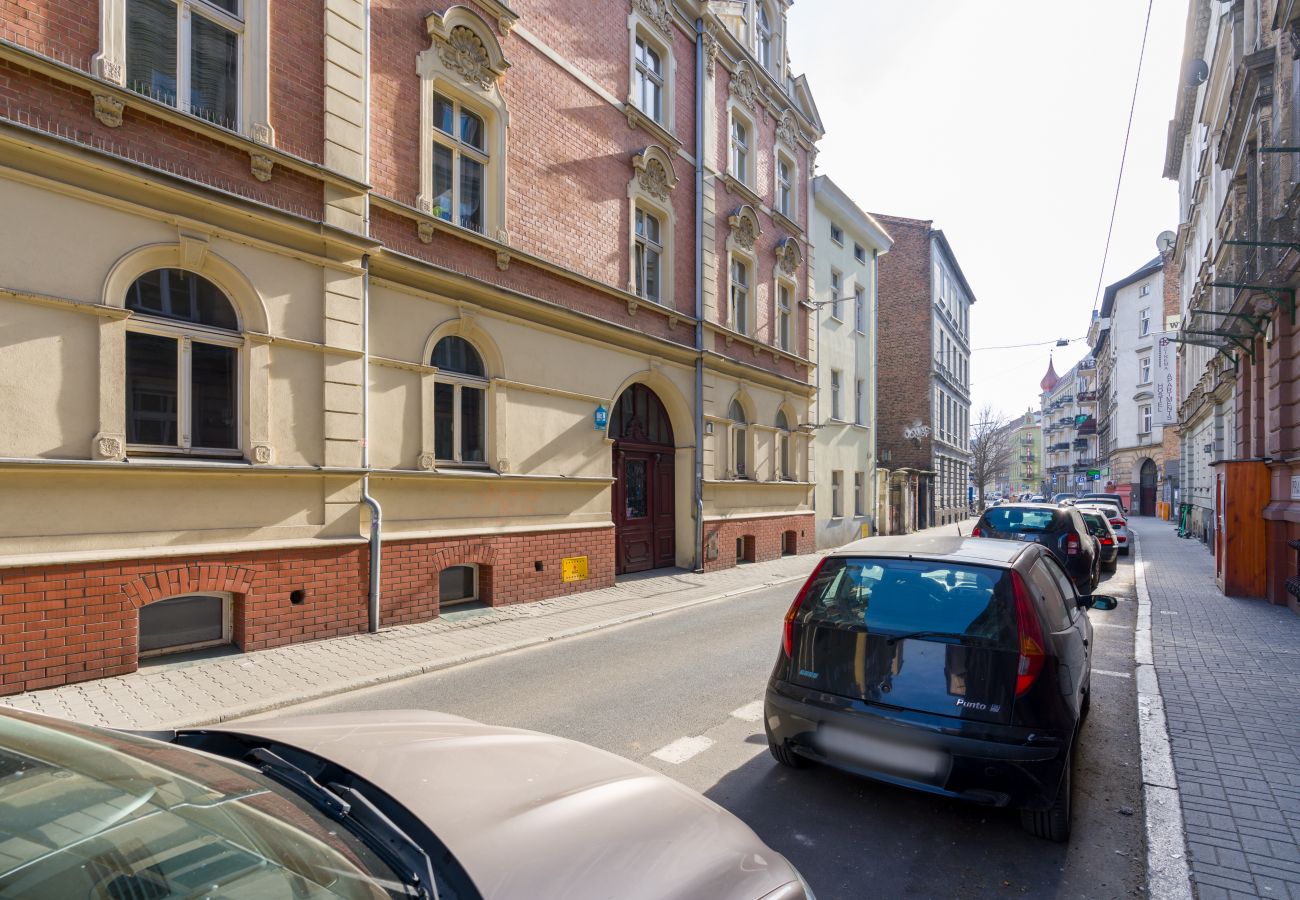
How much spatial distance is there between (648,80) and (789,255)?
20.8ft

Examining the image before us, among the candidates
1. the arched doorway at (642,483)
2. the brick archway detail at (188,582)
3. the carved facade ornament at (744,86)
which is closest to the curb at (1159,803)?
the brick archway detail at (188,582)

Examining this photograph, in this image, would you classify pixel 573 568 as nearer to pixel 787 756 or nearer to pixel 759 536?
pixel 759 536

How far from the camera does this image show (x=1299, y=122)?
935 cm

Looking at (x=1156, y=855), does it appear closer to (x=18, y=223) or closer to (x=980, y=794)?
(x=980, y=794)

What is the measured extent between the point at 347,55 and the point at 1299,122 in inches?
506

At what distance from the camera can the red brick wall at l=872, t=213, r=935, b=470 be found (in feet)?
107

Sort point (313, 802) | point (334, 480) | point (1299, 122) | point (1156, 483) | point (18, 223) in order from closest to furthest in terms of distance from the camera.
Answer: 1. point (313, 802)
2. point (18, 223)
3. point (334, 480)
4. point (1299, 122)
5. point (1156, 483)

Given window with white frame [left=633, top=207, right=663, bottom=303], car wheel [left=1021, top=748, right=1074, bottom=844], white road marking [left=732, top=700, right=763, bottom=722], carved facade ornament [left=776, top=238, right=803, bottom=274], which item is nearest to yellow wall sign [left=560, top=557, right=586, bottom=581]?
window with white frame [left=633, top=207, right=663, bottom=303]

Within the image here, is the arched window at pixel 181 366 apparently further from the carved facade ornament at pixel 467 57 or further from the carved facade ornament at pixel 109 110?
the carved facade ornament at pixel 467 57

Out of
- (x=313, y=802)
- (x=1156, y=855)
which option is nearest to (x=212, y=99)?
(x=313, y=802)

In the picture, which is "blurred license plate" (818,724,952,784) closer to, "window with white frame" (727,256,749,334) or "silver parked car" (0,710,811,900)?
"silver parked car" (0,710,811,900)

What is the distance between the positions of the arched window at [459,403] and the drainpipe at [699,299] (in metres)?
5.60

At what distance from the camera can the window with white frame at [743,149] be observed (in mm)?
16969

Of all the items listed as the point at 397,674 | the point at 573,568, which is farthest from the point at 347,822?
the point at 573,568
